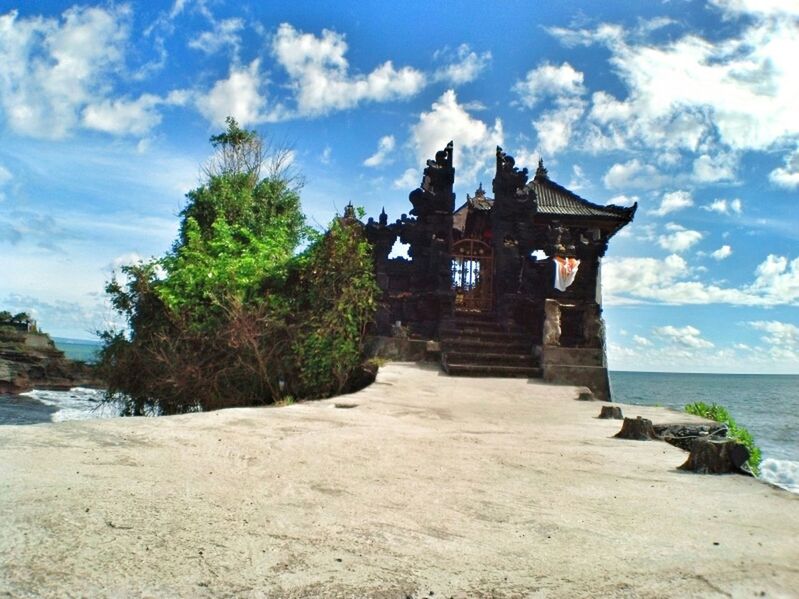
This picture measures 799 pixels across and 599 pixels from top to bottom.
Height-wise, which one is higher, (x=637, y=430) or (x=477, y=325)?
(x=477, y=325)

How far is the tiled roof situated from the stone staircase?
846 cm

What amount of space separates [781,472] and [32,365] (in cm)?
3142

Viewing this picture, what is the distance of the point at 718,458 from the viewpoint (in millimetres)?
4652

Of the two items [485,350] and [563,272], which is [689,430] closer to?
[485,350]

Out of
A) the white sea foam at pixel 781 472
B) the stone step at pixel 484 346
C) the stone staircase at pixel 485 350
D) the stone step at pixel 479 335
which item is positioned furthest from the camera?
the white sea foam at pixel 781 472

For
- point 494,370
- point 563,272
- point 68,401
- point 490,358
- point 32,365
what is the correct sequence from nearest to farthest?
point 494,370 → point 490,358 → point 563,272 → point 68,401 → point 32,365

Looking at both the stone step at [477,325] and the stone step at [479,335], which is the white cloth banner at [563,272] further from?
the stone step at [477,325]

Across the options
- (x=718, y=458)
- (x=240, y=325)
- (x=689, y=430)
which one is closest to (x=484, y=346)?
(x=240, y=325)

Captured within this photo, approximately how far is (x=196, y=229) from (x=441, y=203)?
262 inches

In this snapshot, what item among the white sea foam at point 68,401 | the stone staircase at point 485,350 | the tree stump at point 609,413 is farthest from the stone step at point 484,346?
the white sea foam at point 68,401

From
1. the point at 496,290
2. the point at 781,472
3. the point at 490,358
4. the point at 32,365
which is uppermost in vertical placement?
the point at 496,290

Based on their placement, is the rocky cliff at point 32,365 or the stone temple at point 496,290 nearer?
the stone temple at point 496,290

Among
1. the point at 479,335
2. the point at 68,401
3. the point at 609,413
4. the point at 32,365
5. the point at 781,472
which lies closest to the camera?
the point at 609,413

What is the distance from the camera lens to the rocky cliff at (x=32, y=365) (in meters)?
27.5
